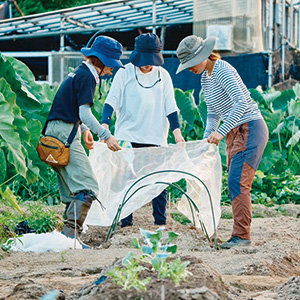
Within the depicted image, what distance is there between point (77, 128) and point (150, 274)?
99.3 inches

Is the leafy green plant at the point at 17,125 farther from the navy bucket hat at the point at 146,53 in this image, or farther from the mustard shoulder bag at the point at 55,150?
the navy bucket hat at the point at 146,53

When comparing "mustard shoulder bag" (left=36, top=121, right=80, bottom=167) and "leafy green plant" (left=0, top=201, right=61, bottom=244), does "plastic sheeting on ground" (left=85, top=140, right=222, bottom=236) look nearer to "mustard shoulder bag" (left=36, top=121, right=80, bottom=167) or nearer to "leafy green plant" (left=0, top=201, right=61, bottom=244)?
"leafy green plant" (left=0, top=201, right=61, bottom=244)

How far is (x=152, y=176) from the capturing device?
557 cm

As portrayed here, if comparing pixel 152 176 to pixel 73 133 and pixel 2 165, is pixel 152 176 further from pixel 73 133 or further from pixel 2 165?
pixel 2 165

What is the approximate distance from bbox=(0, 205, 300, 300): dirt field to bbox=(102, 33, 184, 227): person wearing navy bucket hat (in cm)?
76

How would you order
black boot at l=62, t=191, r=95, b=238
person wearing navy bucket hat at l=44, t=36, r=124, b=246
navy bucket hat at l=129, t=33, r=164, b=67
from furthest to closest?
navy bucket hat at l=129, t=33, r=164, b=67, black boot at l=62, t=191, r=95, b=238, person wearing navy bucket hat at l=44, t=36, r=124, b=246

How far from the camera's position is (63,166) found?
16.9 feet

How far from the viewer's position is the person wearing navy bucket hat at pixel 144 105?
5840 mm

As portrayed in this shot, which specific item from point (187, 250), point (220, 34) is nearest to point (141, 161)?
point (187, 250)

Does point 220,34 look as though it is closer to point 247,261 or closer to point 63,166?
point 63,166

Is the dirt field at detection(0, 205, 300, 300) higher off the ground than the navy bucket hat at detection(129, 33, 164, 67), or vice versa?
the navy bucket hat at detection(129, 33, 164, 67)

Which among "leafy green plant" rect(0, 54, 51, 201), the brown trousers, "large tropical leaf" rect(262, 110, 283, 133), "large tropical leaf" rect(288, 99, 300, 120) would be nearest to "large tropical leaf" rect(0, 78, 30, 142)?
"leafy green plant" rect(0, 54, 51, 201)

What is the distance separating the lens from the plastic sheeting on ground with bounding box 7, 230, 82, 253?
15.9 ft

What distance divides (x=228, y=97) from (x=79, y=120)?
1.14 meters
